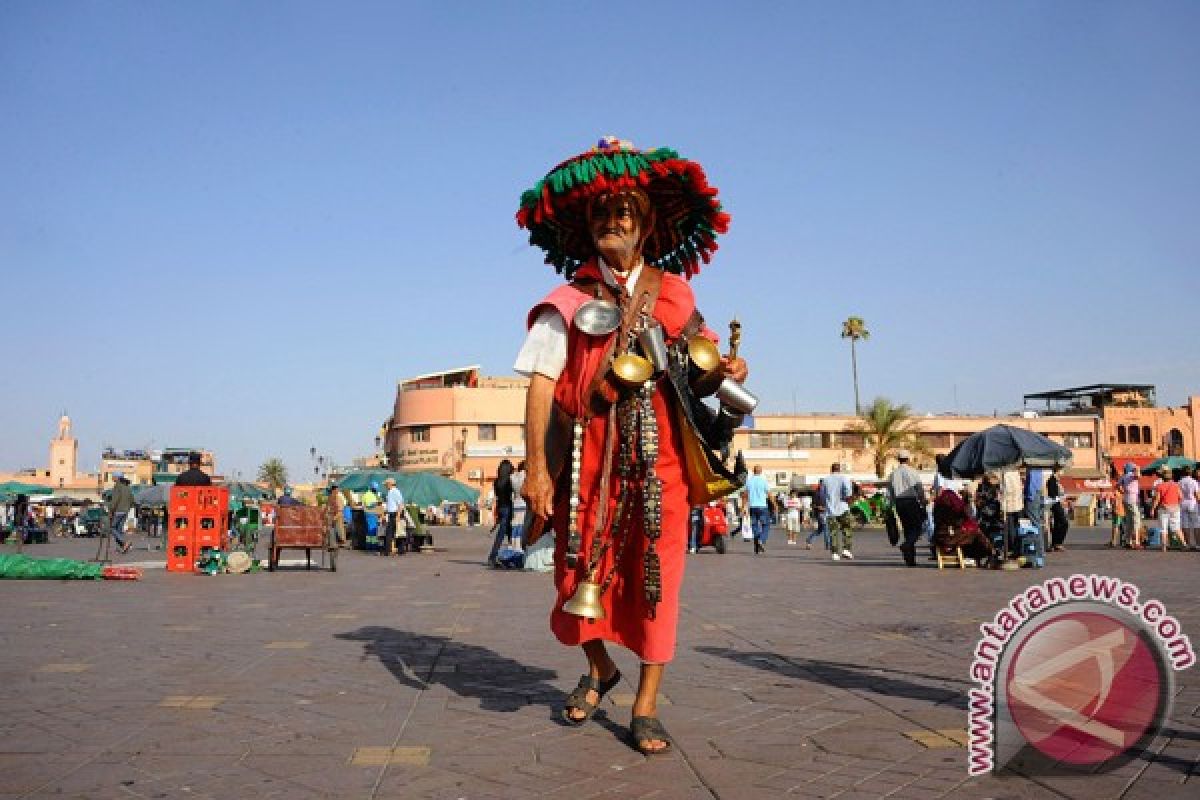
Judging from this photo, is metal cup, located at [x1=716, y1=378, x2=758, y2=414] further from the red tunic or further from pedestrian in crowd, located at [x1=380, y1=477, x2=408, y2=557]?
pedestrian in crowd, located at [x1=380, y1=477, x2=408, y2=557]

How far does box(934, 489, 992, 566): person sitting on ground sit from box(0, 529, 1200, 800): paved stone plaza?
504 centimetres

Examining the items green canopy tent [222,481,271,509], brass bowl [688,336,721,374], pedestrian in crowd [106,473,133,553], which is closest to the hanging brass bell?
brass bowl [688,336,721,374]

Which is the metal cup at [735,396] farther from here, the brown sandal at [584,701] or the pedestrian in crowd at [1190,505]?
the pedestrian in crowd at [1190,505]

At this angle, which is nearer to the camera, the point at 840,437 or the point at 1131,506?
the point at 1131,506

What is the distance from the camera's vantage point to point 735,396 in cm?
390

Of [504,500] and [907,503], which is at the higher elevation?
[504,500]

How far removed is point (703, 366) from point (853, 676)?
77.8 inches

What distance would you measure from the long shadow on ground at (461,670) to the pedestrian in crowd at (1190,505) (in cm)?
1712

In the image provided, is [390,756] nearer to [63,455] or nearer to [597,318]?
[597,318]

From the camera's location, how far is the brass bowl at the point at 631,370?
3.67m

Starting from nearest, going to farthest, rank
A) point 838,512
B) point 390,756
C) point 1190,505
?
point 390,756, point 838,512, point 1190,505

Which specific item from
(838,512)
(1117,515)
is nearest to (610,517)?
(838,512)

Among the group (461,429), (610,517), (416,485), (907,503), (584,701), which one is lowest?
(584,701)

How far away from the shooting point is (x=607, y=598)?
3.87 metres
